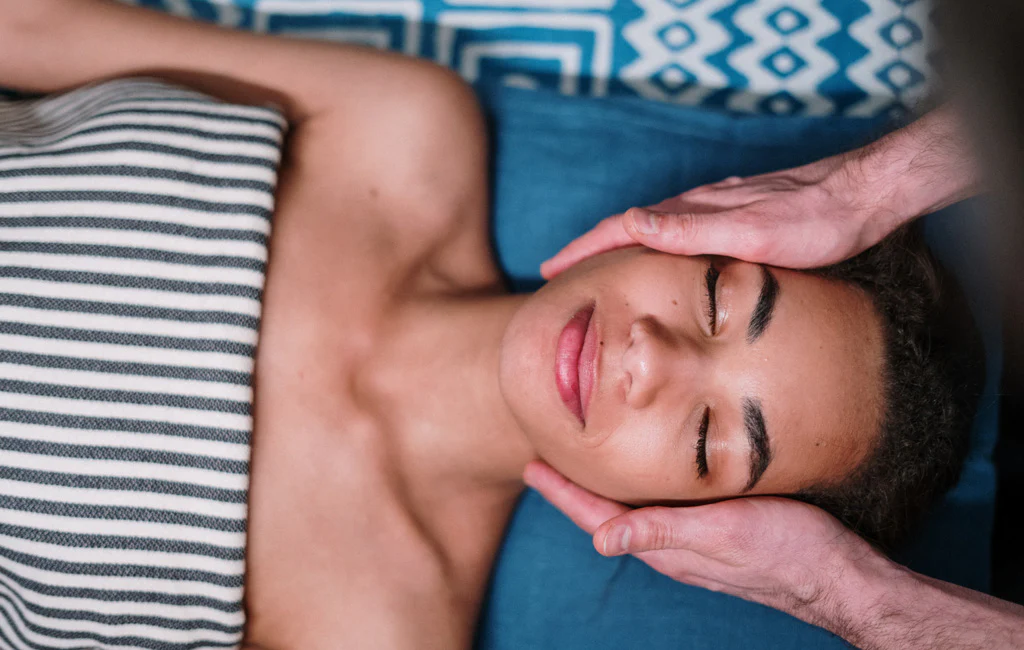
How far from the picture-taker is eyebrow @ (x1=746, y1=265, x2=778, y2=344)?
1.15 meters

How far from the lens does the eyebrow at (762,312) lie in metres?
1.15

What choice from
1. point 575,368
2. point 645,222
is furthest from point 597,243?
point 575,368

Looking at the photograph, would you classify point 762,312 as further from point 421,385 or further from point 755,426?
point 421,385

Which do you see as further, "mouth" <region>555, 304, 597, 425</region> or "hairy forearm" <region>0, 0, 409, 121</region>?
"hairy forearm" <region>0, 0, 409, 121</region>

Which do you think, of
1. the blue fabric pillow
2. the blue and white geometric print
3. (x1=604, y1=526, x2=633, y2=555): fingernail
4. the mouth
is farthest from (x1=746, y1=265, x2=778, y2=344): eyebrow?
the blue and white geometric print

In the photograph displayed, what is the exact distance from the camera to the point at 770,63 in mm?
1985

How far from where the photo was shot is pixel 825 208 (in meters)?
1.28

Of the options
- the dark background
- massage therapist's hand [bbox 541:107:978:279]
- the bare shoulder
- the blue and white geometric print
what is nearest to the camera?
the dark background

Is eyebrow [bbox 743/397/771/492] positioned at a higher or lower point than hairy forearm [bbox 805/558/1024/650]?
higher

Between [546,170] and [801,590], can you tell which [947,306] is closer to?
[801,590]

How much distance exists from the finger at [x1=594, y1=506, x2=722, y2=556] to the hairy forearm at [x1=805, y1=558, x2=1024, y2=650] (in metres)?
0.24

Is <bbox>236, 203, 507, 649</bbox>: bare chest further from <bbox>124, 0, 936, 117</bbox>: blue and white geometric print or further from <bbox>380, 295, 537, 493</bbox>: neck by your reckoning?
<bbox>124, 0, 936, 117</bbox>: blue and white geometric print

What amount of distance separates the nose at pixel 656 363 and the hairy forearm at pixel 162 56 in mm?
812

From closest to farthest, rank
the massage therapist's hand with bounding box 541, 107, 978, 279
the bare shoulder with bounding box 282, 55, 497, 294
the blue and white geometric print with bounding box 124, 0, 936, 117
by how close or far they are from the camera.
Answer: the massage therapist's hand with bounding box 541, 107, 978, 279, the bare shoulder with bounding box 282, 55, 497, 294, the blue and white geometric print with bounding box 124, 0, 936, 117
